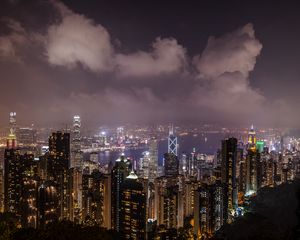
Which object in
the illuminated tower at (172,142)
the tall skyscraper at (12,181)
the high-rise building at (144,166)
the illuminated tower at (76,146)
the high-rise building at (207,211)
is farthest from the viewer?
the illuminated tower at (172,142)

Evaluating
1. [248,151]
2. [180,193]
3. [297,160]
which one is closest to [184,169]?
[248,151]

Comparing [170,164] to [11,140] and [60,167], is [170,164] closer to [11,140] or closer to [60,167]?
[60,167]

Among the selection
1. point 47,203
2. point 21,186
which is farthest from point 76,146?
point 47,203

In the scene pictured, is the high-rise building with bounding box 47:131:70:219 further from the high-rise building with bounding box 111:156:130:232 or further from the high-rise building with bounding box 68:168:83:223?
the high-rise building with bounding box 111:156:130:232

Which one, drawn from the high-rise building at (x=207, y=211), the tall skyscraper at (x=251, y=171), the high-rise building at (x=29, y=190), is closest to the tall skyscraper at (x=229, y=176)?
the high-rise building at (x=207, y=211)

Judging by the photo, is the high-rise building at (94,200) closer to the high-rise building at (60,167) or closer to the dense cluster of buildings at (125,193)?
the dense cluster of buildings at (125,193)

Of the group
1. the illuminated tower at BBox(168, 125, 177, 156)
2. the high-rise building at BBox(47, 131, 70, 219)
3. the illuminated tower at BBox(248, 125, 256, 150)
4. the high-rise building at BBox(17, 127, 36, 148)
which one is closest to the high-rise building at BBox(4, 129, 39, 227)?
the high-rise building at BBox(47, 131, 70, 219)

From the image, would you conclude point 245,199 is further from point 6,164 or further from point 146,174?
point 6,164

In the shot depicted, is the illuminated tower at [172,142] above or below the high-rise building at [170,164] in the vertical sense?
above
